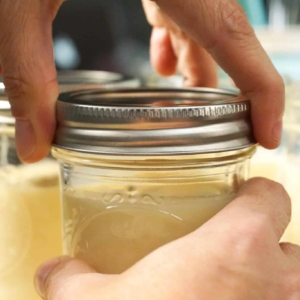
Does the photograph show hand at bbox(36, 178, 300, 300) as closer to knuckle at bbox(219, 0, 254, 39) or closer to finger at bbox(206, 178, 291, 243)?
finger at bbox(206, 178, 291, 243)

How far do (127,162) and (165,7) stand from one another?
141 millimetres

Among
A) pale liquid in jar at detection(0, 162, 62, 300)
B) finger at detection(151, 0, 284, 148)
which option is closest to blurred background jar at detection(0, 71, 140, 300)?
pale liquid in jar at detection(0, 162, 62, 300)

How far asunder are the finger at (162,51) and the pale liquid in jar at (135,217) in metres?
0.39

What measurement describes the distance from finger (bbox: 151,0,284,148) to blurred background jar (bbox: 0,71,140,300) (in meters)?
0.25

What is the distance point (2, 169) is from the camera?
1.93 feet

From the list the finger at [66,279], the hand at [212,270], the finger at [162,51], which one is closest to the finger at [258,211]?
the hand at [212,270]

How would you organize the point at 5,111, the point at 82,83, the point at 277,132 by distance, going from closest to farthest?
the point at 277,132 < the point at 5,111 < the point at 82,83

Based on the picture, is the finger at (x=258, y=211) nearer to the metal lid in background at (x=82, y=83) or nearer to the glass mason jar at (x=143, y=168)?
the glass mason jar at (x=143, y=168)

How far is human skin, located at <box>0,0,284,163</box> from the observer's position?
37 centimetres

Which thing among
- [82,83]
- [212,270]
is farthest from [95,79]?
[212,270]

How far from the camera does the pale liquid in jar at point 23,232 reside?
Answer: 564mm

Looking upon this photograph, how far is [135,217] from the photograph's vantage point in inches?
16.0

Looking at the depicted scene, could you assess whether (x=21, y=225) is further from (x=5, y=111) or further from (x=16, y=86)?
(x=16, y=86)

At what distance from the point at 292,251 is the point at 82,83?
0.39 meters
